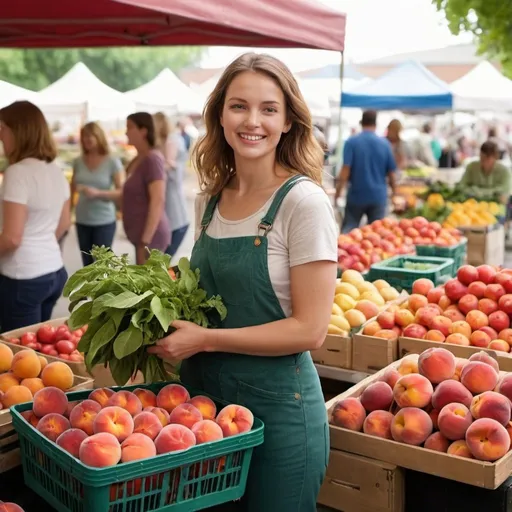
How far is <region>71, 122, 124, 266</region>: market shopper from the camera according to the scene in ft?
24.3

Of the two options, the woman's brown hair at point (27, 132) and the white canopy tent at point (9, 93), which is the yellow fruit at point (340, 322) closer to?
the woman's brown hair at point (27, 132)

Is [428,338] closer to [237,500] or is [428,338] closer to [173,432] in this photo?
[237,500]

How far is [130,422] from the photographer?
2123 mm

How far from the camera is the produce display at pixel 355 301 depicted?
4.16m

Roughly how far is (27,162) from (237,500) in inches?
103

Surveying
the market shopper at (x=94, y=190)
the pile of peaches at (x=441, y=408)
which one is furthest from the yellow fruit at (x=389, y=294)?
the market shopper at (x=94, y=190)

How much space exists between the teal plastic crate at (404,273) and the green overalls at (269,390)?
2.97 m

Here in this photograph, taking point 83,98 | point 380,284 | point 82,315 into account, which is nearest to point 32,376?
point 82,315

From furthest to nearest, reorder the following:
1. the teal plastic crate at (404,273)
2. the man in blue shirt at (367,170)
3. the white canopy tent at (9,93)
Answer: the man in blue shirt at (367,170) → the white canopy tent at (9,93) → the teal plastic crate at (404,273)

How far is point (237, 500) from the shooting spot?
244 centimetres

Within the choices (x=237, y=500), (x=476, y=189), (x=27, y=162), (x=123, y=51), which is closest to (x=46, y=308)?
(x=27, y=162)

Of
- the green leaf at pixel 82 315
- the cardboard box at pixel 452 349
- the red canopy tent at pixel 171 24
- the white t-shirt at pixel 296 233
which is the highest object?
the red canopy tent at pixel 171 24

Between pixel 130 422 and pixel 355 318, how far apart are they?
2.29 meters

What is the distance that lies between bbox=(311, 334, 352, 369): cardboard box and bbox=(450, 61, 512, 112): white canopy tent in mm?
8336
